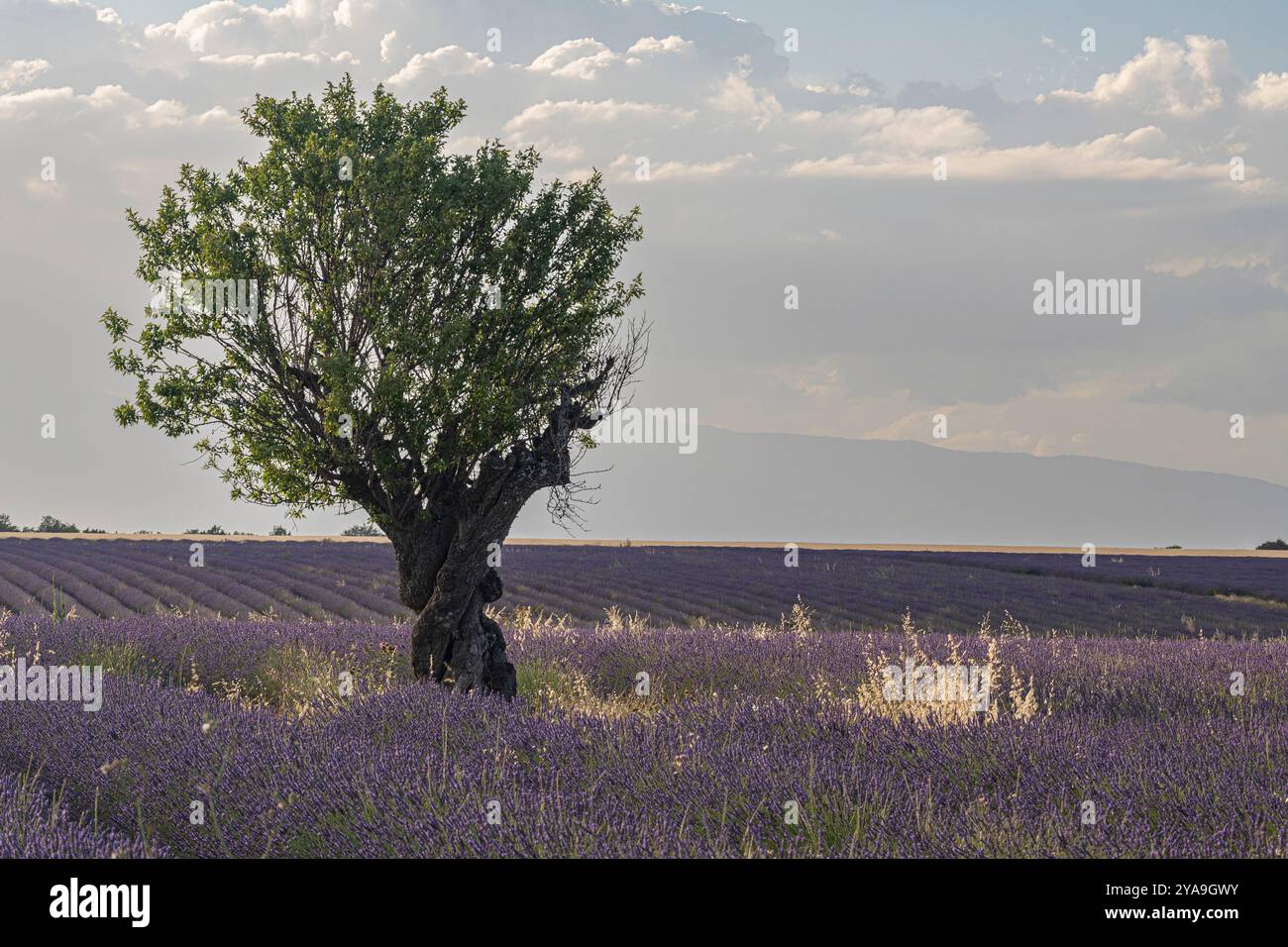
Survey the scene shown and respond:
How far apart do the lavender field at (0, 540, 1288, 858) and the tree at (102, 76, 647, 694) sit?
145cm

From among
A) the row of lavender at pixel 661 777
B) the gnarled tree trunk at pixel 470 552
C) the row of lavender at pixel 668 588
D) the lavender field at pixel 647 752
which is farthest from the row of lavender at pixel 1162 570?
the gnarled tree trunk at pixel 470 552

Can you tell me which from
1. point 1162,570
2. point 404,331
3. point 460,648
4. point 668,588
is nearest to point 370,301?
point 404,331

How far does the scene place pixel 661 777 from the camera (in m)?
4.12

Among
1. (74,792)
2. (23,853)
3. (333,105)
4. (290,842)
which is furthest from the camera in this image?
(333,105)

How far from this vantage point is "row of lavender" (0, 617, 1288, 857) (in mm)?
3395

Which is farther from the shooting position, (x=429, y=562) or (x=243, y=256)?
(x=429, y=562)

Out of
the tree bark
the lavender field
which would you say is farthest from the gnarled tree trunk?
the lavender field

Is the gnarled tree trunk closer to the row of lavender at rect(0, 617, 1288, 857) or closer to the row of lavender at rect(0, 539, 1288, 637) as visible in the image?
the row of lavender at rect(0, 617, 1288, 857)

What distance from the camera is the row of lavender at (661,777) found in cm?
339
